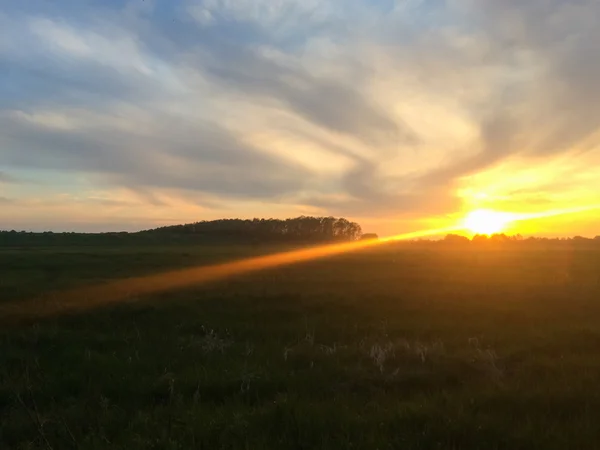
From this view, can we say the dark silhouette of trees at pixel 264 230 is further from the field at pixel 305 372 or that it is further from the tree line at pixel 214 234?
the field at pixel 305 372

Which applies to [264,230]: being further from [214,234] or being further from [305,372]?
[305,372]

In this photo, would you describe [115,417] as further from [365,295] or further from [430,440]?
[365,295]

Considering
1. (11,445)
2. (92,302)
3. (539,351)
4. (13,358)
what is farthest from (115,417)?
(92,302)

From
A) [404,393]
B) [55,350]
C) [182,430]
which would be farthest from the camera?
[55,350]

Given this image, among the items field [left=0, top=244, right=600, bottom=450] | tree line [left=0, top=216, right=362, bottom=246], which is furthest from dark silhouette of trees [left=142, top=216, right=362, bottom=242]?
field [left=0, top=244, right=600, bottom=450]

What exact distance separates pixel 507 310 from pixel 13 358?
1414cm

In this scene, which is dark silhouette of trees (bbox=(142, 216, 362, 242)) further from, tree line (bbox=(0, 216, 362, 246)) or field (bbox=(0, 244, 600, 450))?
field (bbox=(0, 244, 600, 450))

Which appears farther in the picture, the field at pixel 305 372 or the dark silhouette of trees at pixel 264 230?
the dark silhouette of trees at pixel 264 230

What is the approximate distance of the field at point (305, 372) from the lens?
6.43 meters

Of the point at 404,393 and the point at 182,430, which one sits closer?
the point at 182,430

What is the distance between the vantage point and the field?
6430 millimetres

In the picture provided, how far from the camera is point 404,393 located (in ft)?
27.3

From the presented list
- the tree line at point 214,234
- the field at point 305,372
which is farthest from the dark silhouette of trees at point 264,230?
the field at point 305,372

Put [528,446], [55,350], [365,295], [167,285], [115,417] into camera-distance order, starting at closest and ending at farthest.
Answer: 1. [528,446]
2. [115,417]
3. [55,350]
4. [365,295]
5. [167,285]
